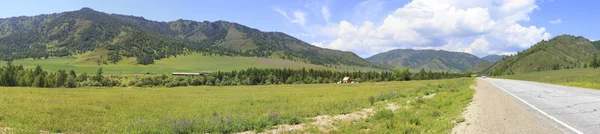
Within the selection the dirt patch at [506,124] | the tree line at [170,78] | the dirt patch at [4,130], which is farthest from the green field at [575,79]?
the tree line at [170,78]

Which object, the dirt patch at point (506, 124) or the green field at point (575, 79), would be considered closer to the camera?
the dirt patch at point (506, 124)

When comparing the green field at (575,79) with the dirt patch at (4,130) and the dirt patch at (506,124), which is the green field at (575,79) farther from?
the dirt patch at (4,130)

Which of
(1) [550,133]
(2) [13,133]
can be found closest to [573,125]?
(1) [550,133]

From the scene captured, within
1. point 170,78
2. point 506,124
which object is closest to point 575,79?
point 506,124

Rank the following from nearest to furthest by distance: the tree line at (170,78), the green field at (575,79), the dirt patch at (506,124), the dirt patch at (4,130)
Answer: the dirt patch at (506,124) → the dirt patch at (4,130) → the green field at (575,79) → the tree line at (170,78)

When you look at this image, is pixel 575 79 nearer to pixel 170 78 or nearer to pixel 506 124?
pixel 506 124

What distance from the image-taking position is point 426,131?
42.4 feet

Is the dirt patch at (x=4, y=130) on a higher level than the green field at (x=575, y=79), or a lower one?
lower

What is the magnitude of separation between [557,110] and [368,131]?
1018 centimetres

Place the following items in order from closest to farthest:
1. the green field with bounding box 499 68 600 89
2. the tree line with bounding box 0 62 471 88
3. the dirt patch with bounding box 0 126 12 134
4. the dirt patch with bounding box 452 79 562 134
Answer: the dirt patch with bounding box 452 79 562 134 < the dirt patch with bounding box 0 126 12 134 < the green field with bounding box 499 68 600 89 < the tree line with bounding box 0 62 471 88

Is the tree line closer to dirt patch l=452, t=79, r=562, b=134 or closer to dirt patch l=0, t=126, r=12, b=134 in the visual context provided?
dirt patch l=0, t=126, r=12, b=134

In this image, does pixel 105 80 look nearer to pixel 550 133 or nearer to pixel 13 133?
pixel 13 133

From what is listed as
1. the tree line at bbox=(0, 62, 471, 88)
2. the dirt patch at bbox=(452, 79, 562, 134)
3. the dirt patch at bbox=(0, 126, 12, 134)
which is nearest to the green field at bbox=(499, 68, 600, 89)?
Answer: the dirt patch at bbox=(452, 79, 562, 134)

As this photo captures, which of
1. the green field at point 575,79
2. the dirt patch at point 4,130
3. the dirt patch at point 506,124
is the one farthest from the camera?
the green field at point 575,79
